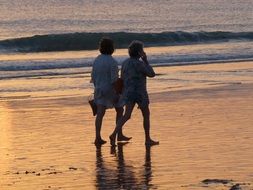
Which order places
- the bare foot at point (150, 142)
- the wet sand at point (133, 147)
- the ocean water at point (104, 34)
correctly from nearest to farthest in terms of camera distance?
the wet sand at point (133, 147) → the bare foot at point (150, 142) → the ocean water at point (104, 34)

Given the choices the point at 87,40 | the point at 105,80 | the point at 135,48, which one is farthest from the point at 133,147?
the point at 87,40

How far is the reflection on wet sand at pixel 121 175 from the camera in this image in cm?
1012

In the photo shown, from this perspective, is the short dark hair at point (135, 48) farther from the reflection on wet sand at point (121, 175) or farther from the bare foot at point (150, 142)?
the reflection on wet sand at point (121, 175)

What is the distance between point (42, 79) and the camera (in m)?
24.6

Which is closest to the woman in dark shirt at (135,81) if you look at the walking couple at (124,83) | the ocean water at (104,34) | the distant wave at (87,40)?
the walking couple at (124,83)

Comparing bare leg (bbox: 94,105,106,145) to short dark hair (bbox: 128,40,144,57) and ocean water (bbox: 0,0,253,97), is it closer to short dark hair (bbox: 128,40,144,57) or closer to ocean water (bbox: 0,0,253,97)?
short dark hair (bbox: 128,40,144,57)

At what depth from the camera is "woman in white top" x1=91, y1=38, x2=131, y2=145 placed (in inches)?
524

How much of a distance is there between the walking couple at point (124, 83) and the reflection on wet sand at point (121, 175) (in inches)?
46.2

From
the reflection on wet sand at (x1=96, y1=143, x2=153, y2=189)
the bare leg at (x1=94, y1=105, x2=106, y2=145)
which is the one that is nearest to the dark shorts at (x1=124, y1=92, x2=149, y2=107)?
the bare leg at (x1=94, y1=105, x2=106, y2=145)

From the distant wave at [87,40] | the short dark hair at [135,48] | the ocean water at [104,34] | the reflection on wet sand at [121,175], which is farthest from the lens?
the distant wave at [87,40]

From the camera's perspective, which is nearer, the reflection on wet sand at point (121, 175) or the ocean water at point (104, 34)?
the reflection on wet sand at point (121, 175)

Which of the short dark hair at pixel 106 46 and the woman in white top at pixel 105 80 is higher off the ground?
the short dark hair at pixel 106 46

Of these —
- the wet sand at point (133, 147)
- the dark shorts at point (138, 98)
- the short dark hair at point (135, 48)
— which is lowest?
the wet sand at point (133, 147)

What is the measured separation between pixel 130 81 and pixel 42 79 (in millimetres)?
11628
